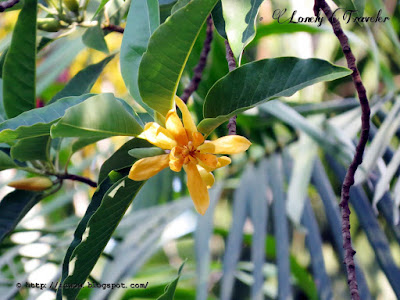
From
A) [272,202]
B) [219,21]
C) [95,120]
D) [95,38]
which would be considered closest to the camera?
[95,120]

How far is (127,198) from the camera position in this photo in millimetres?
412

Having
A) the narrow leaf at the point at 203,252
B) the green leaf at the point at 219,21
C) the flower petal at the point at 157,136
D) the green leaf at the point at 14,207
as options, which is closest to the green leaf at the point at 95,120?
the flower petal at the point at 157,136

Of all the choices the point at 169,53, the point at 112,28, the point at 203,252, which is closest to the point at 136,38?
the point at 169,53

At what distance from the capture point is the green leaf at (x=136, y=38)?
399 millimetres

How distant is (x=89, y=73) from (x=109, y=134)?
0.83 feet

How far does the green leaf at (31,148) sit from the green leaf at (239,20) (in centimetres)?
21

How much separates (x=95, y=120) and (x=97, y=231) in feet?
0.39

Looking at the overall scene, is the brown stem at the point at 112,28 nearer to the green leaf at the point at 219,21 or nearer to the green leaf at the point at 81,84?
the green leaf at the point at 81,84

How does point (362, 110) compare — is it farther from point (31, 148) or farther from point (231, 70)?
point (31, 148)

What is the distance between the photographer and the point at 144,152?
0.38m

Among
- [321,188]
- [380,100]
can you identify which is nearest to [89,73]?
[321,188]

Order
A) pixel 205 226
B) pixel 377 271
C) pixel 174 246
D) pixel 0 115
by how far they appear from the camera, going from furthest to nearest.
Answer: pixel 174 246 → pixel 377 271 → pixel 205 226 → pixel 0 115

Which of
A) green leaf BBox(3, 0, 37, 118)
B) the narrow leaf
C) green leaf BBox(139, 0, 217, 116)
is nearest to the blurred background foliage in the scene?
the narrow leaf

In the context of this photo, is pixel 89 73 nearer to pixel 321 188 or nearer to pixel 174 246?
pixel 321 188
